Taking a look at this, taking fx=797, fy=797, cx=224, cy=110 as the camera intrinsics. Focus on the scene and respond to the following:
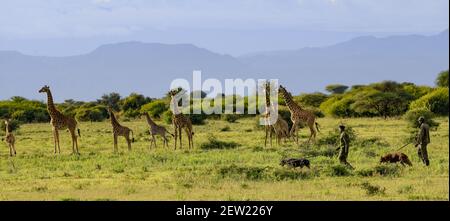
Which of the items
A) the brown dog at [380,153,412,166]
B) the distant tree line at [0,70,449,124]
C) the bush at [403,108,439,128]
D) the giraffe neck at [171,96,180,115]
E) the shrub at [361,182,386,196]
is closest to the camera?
the shrub at [361,182,386,196]

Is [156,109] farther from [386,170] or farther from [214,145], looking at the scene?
[386,170]

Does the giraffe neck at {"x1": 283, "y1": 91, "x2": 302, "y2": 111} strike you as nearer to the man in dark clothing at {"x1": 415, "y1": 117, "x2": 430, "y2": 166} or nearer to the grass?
the grass

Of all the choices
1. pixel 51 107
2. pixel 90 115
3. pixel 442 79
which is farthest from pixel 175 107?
pixel 442 79

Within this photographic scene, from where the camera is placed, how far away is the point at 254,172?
16.5 m

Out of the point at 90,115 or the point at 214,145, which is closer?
the point at 214,145

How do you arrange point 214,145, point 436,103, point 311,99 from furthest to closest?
point 311,99
point 436,103
point 214,145

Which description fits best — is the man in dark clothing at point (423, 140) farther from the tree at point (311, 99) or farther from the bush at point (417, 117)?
the tree at point (311, 99)

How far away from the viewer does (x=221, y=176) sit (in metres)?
16.4

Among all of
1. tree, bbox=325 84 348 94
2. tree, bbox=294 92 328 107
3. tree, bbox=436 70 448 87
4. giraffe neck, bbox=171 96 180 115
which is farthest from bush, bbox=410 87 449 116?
tree, bbox=325 84 348 94

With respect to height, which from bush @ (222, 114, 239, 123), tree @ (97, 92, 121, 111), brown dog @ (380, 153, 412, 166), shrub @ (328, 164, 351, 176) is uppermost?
tree @ (97, 92, 121, 111)

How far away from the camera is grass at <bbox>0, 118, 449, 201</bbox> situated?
14.0 meters

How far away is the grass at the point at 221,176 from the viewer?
14.0 metres

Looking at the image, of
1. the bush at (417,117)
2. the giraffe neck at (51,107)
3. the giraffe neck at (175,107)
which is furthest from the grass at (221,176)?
the bush at (417,117)
